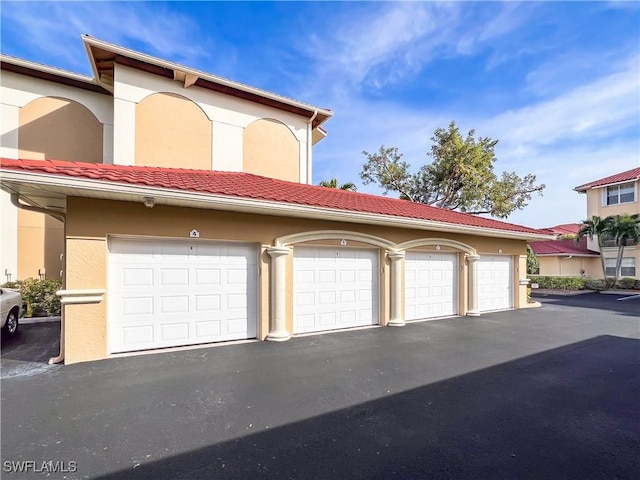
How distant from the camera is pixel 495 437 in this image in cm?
336

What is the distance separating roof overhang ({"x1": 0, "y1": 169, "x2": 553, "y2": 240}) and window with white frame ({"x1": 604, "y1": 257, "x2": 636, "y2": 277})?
84.3 feet

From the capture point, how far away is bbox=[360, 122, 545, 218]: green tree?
76.8ft

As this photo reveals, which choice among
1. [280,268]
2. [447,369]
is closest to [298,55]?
[280,268]

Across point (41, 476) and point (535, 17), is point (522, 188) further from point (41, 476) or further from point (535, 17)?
point (41, 476)

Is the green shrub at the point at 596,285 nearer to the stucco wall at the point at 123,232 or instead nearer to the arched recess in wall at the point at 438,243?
the arched recess in wall at the point at 438,243

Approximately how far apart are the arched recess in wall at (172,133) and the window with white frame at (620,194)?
3001 centimetres

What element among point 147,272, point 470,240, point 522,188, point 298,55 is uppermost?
point 298,55

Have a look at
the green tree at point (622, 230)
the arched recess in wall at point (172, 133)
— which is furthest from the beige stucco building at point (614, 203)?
the arched recess in wall at point (172, 133)

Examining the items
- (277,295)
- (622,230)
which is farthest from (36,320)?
(622,230)

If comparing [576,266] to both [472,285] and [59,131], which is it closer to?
[472,285]

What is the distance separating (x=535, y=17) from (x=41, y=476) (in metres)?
11.8

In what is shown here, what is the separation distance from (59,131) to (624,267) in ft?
115

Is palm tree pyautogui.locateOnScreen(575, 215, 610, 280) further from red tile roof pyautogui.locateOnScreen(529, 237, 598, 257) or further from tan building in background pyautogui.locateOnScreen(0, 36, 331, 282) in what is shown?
tan building in background pyautogui.locateOnScreen(0, 36, 331, 282)

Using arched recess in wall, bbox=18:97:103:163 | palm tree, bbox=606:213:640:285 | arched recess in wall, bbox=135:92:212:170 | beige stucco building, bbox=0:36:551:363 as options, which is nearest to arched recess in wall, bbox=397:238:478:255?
beige stucco building, bbox=0:36:551:363
